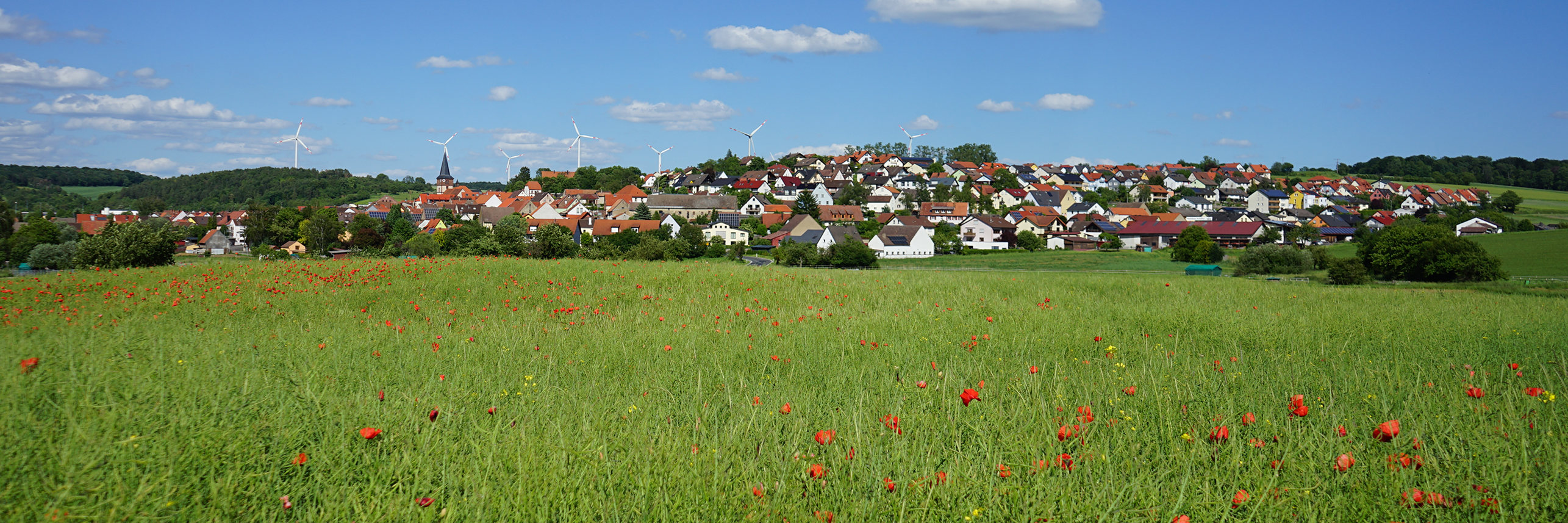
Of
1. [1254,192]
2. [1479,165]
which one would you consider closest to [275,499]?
[1254,192]

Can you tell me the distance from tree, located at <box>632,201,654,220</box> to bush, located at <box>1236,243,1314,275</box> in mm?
77488

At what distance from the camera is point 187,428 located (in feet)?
13.5

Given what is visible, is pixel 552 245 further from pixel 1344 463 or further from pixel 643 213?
pixel 643 213

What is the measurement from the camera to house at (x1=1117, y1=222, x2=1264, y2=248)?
9038 centimetres

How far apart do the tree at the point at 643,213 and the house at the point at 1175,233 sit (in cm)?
6613

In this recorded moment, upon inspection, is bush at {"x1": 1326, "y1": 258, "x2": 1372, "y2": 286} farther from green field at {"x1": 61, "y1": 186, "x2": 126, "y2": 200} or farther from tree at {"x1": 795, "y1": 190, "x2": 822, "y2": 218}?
green field at {"x1": 61, "y1": 186, "x2": 126, "y2": 200}

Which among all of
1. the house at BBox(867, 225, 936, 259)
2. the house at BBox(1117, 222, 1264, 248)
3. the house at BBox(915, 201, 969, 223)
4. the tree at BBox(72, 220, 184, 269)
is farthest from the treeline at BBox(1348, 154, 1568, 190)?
the tree at BBox(72, 220, 184, 269)

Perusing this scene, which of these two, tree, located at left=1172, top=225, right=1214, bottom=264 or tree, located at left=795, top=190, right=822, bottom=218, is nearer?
tree, located at left=1172, top=225, right=1214, bottom=264

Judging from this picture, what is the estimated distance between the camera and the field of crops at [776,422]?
12.2ft

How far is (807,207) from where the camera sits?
106 meters

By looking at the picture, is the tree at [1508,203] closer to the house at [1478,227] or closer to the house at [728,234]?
the house at [1478,227]

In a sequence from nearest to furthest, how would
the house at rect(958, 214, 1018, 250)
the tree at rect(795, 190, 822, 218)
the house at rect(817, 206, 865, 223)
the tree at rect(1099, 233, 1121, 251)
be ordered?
the tree at rect(1099, 233, 1121, 251), the house at rect(958, 214, 1018, 250), the tree at rect(795, 190, 822, 218), the house at rect(817, 206, 865, 223)

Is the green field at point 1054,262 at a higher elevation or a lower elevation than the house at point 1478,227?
lower

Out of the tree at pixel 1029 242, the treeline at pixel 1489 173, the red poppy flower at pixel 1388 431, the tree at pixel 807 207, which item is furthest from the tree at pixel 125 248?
the treeline at pixel 1489 173
